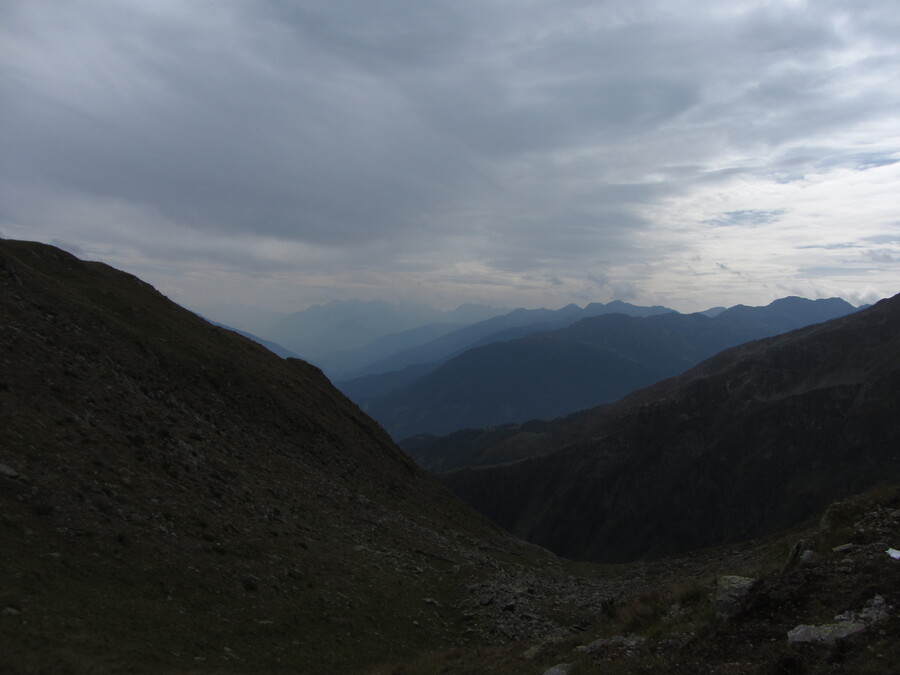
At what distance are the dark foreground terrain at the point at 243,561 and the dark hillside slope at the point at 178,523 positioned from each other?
97 millimetres

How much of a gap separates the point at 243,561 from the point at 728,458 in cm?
16283

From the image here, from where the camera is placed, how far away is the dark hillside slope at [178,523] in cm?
1466

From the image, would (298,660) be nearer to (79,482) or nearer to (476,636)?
(476,636)

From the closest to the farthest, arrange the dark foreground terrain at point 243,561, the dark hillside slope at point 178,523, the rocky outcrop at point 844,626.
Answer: the rocky outcrop at point 844,626 < the dark foreground terrain at point 243,561 < the dark hillside slope at point 178,523

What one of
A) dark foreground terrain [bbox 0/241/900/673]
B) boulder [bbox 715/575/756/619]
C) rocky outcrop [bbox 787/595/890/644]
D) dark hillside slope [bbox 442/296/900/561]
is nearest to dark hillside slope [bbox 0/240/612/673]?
dark foreground terrain [bbox 0/241/900/673]

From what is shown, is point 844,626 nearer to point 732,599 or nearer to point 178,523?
point 732,599

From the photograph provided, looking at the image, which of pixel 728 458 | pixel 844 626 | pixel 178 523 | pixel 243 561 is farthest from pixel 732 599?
pixel 728 458

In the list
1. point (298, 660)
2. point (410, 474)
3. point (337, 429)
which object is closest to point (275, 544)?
point (298, 660)

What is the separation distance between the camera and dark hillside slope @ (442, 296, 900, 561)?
132 meters

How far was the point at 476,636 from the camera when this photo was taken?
22.1 meters

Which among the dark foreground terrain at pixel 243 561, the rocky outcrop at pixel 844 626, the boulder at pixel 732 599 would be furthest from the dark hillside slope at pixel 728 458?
the rocky outcrop at pixel 844 626

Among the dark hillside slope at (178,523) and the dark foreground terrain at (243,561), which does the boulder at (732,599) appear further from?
the dark hillside slope at (178,523)

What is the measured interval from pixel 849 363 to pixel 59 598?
191 m

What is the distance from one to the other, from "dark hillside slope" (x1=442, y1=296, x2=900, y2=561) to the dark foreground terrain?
4482 inches
